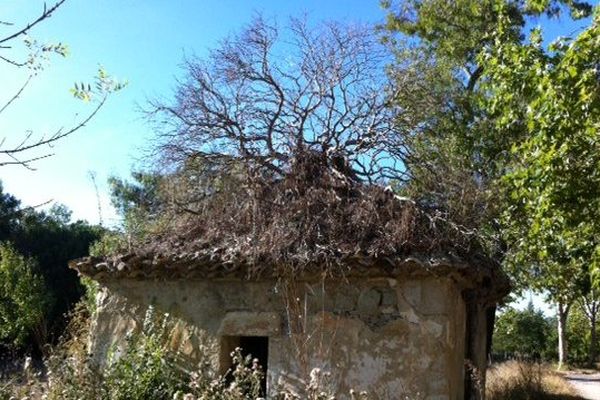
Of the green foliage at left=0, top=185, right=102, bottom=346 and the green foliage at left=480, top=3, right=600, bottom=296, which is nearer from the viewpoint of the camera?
the green foliage at left=480, top=3, right=600, bottom=296

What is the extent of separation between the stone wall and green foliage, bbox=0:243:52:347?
1116 centimetres

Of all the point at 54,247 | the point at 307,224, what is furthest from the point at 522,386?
the point at 54,247

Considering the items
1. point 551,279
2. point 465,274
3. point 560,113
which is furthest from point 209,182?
point 551,279

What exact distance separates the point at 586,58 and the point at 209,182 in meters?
4.53

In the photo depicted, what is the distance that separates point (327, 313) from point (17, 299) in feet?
44.6

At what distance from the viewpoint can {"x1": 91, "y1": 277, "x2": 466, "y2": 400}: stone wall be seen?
6.50 metres

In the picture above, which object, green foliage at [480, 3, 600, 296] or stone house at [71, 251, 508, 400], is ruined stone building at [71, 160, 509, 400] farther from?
green foliage at [480, 3, 600, 296]

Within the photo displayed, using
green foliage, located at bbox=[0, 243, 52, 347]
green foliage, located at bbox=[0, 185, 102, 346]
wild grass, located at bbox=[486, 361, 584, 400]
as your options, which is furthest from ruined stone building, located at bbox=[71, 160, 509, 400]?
green foliage, located at bbox=[0, 185, 102, 346]

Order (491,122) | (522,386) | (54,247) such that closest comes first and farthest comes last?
(522,386) < (491,122) < (54,247)

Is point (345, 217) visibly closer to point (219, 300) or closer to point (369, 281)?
point (369, 281)

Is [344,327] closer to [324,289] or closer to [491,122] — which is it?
[324,289]

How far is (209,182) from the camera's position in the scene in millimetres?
8227

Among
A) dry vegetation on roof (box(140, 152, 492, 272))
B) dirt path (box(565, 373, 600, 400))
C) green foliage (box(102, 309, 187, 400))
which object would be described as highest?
dry vegetation on roof (box(140, 152, 492, 272))

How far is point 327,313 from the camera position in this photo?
6.75 m
